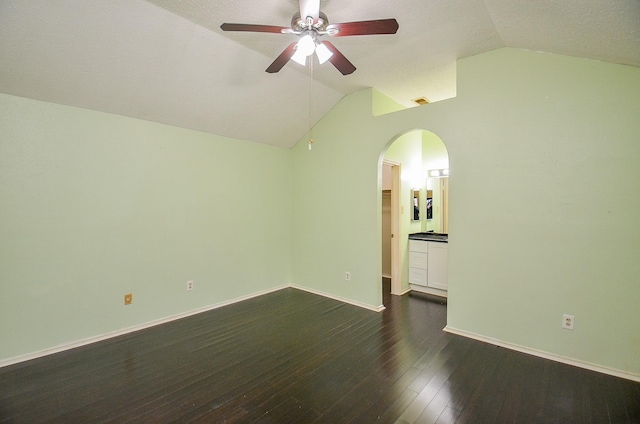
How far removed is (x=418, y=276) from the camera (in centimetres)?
440

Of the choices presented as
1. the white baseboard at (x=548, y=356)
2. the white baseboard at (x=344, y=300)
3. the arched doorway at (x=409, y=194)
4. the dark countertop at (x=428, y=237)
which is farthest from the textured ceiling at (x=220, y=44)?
the white baseboard at (x=344, y=300)

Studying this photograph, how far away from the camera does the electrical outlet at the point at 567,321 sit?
7.95 feet

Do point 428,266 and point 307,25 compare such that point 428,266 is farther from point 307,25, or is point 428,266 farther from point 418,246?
point 307,25

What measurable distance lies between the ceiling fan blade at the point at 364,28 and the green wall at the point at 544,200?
156 cm

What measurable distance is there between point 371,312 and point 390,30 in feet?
9.86

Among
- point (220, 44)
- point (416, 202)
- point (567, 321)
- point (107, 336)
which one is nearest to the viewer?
point (567, 321)

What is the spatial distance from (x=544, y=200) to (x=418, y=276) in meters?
2.21

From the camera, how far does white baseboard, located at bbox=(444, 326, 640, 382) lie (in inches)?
87.6

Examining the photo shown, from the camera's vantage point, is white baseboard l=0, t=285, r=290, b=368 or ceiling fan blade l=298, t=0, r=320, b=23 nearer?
ceiling fan blade l=298, t=0, r=320, b=23

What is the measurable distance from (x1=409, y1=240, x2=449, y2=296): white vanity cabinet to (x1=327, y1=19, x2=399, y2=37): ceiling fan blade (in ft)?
10.4

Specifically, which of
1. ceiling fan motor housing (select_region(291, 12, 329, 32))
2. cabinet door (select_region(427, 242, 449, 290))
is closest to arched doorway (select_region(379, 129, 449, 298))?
cabinet door (select_region(427, 242, 449, 290))

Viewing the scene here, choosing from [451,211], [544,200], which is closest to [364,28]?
[451,211]

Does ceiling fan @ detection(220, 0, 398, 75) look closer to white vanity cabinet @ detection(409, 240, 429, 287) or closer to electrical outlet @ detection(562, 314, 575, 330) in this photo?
electrical outlet @ detection(562, 314, 575, 330)

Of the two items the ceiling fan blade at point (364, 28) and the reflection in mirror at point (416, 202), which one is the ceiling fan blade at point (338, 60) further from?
the reflection in mirror at point (416, 202)
